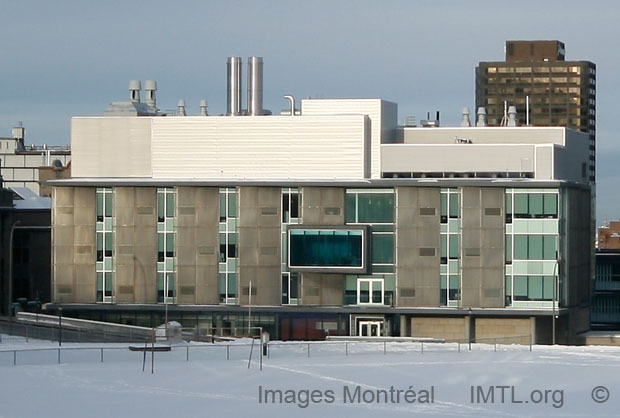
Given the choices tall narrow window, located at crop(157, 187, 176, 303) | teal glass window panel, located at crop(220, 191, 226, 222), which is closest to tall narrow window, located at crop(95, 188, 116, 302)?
tall narrow window, located at crop(157, 187, 176, 303)

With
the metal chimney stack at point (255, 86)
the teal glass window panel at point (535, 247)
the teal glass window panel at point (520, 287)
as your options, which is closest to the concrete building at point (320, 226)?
the teal glass window panel at point (535, 247)

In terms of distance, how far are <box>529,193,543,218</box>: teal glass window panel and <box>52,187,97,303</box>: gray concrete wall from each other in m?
37.2

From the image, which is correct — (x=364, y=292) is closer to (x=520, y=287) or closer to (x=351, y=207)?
(x=351, y=207)

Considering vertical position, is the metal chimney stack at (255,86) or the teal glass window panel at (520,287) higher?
→ the metal chimney stack at (255,86)

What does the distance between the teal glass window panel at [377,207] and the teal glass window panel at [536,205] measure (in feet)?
37.9

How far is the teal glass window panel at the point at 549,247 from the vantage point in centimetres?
13575

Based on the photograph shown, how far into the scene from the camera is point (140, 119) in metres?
144

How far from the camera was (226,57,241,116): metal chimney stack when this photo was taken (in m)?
148

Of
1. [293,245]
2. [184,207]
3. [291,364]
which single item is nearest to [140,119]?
[184,207]

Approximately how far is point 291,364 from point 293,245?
3817cm

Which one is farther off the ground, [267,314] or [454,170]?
[454,170]

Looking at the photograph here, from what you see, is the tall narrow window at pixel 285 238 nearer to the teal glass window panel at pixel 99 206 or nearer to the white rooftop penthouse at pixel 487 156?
the white rooftop penthouse at pixel 487 156

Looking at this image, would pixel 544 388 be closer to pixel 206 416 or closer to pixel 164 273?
pixel 206 416

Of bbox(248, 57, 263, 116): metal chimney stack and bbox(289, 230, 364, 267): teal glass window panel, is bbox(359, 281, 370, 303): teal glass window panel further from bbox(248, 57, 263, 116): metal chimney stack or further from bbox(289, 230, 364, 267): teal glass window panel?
bbox(248, 57, 263, 116): metal chimney stack
